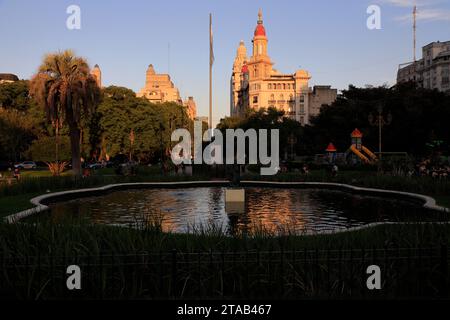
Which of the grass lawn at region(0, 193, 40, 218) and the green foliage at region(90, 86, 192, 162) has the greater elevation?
the green foliage at region(90, 86, 192, 162)

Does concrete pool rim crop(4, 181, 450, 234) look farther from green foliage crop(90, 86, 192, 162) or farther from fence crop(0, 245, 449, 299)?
green foliage crop(90, 86, 192, 162)

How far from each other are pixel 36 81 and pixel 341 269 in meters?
31.8

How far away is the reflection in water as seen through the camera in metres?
14.3

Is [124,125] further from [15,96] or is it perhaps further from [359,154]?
[359,154]

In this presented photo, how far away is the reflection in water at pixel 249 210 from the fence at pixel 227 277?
5445 mm

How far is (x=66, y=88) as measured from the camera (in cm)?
3281

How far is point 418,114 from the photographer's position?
185ft

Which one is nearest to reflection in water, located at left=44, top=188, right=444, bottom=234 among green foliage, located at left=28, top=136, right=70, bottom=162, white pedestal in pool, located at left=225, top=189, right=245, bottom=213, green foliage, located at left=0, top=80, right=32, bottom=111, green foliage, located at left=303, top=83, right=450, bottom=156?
white pedestal in pool, located at left=225, top=189, right=245, bottom=213

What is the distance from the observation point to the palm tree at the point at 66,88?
1300 inches

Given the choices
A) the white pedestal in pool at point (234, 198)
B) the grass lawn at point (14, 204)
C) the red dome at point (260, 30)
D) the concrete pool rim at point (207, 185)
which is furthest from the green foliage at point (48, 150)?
the red dome at point (260, 30)

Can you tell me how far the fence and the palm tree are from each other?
28.1 meters

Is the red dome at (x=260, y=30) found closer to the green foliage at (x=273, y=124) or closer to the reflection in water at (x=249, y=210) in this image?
the green foliage at (x=273, y=124)
